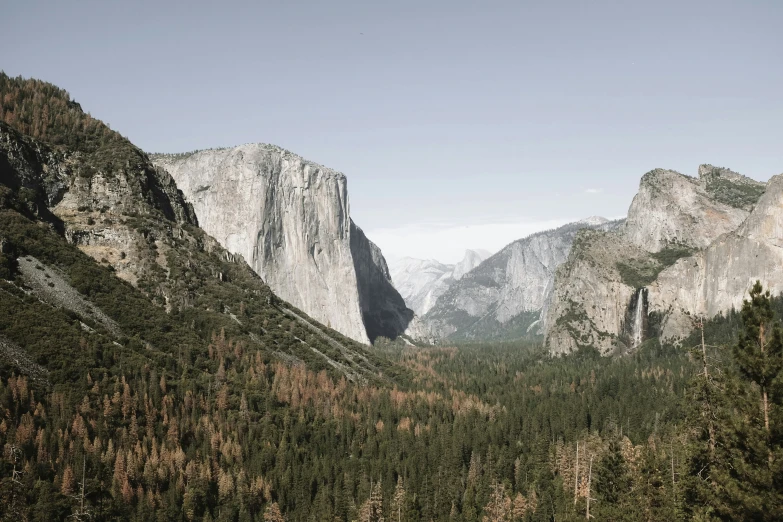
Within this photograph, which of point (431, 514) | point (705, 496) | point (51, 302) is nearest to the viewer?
point (705, 496)

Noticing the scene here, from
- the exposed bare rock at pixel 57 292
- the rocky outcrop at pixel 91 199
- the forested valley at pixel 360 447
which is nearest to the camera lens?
the forested valley at pixel 360 447

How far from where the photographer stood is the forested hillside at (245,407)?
4175 cm

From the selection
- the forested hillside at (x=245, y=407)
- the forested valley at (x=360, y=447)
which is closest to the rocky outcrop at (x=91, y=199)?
the forested hillside at (x=245, y=407)

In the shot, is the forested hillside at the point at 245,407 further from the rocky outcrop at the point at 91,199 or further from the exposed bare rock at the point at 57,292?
the rocky outcrop at the point at 91,199

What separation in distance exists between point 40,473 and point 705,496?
2783 inches

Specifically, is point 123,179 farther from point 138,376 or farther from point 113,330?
point 138,376

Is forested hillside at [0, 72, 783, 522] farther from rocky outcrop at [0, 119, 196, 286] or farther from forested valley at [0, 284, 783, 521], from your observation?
rocky outcrop at [0, 119, 196, 286]

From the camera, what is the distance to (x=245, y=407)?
112m

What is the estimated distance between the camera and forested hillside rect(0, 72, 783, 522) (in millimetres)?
41747

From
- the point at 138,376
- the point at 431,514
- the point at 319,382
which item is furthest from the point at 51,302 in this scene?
the point at 431,514

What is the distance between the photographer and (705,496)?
35.0m

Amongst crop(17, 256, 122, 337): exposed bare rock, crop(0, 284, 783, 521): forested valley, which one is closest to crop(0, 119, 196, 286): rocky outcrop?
crop(17, 256, 122, 337): exposed bare rock

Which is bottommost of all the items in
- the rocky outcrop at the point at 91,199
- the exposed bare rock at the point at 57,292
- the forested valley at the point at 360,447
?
the forested valley at the point at 360,447

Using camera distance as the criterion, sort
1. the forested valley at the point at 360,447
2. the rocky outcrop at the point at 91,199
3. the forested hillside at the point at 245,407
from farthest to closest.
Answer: the rocky outcrop at the point at 91,199 < the forested hillside at the point at 245,407 < the forested valley at the point at 360,447
